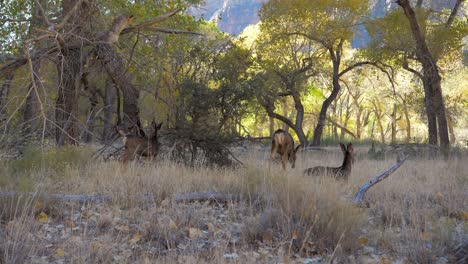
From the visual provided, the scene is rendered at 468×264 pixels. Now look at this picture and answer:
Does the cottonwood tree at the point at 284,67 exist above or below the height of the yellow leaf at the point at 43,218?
above

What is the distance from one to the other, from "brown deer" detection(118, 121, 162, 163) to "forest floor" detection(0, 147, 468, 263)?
195cm

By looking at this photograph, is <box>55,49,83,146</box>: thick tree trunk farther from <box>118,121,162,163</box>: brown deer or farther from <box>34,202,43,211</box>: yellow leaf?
<box>34,202,43,211</box>: yellow leaf

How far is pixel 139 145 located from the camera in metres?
10.3

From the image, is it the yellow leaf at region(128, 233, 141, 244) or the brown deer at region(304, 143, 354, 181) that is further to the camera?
the brown deer at region(304, 143, 354, 181)

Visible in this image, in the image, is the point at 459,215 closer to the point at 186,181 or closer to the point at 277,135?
the point at 186,181

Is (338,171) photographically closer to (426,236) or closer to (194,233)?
(426,236)

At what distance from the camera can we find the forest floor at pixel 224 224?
4.90 metres

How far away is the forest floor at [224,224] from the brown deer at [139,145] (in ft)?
6.40

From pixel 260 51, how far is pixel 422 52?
33.2 ft

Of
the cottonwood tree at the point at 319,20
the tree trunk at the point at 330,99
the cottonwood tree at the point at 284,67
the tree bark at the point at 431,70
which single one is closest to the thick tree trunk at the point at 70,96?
the tree bark at the point at 431,70

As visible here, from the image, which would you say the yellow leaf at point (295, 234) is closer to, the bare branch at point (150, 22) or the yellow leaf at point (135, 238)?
the yellow leaf at point (135, 238)

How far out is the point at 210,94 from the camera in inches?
489

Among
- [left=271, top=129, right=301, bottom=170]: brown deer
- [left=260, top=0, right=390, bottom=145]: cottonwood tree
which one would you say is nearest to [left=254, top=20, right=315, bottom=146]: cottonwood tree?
[left=260, top=0, right=390, bottom=145]: cottonwood tree

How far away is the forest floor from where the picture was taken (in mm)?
4898
